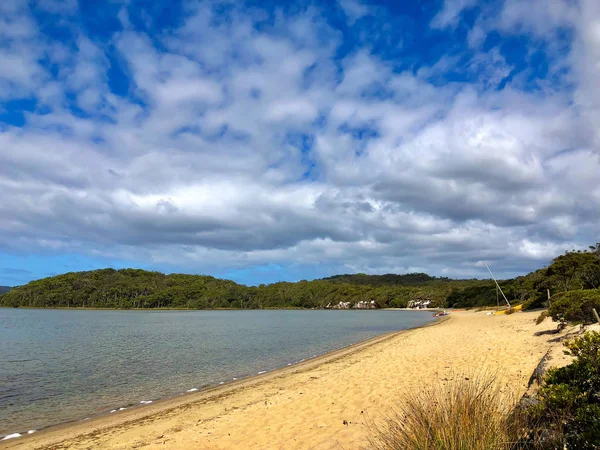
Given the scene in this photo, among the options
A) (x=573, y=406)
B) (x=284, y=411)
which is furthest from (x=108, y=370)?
(x=573, y=406)

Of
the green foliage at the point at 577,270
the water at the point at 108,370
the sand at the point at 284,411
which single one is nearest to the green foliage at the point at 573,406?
the sand at the point at 284,411

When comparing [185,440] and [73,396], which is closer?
[185,440]

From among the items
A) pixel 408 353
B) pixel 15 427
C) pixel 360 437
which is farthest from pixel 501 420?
pixel 408 353

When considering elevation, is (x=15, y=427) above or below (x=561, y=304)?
below

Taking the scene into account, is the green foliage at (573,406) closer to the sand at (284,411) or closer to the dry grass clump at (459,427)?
the dry grass clump at (459,427)

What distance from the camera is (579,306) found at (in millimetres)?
19297

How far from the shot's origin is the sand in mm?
8734

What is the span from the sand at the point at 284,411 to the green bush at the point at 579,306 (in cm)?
347

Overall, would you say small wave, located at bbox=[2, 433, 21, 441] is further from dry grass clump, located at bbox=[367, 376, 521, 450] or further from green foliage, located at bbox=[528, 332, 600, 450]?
green foliage, located at bbox=[528, 332, 600, 450]

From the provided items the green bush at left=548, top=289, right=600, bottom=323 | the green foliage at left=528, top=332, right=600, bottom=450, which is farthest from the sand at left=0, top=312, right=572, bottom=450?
the green bush at left=548, top=289, right=600, bottom=323

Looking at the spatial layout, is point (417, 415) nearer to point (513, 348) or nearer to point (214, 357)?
point (513, 348)

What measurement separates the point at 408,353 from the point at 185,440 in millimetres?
15262

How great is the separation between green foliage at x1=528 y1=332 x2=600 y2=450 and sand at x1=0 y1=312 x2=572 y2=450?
125 cm

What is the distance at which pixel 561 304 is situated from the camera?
2098cm
